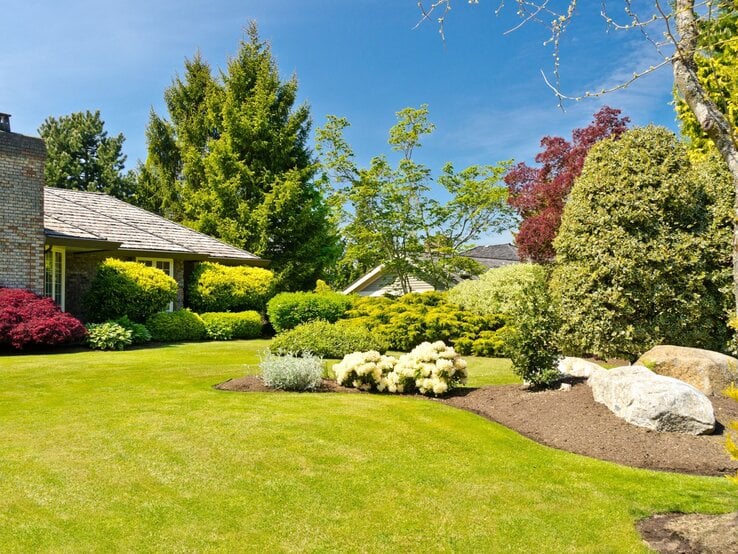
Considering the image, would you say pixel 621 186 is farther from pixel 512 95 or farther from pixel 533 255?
pixel 533 255

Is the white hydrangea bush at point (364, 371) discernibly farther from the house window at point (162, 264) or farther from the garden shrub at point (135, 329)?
the house window at point (162, 264)

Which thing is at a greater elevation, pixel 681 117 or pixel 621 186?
pixel 681 117

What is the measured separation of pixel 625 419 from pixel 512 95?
926 cm

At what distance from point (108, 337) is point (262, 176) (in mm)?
14985

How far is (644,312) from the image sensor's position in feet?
35.2

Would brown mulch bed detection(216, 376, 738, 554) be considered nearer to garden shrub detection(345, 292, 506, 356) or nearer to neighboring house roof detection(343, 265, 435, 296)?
garden shrub detection(345, 292, 506, 356)

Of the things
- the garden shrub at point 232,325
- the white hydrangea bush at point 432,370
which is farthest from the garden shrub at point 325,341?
the garden shrub at point 232,325

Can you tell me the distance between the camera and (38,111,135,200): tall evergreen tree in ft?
123

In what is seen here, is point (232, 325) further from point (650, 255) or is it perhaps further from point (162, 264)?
point (650, 255)

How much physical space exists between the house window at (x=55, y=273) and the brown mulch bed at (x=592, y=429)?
11526 mm

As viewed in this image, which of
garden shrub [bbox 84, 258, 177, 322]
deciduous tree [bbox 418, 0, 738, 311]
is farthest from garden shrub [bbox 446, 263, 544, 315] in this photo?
deciduous tree [bbox 418, 0, 738, 311]

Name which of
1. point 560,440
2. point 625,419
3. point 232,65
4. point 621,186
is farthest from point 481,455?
point 232,65

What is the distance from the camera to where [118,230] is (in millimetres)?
20547

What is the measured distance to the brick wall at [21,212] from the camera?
1573cm
